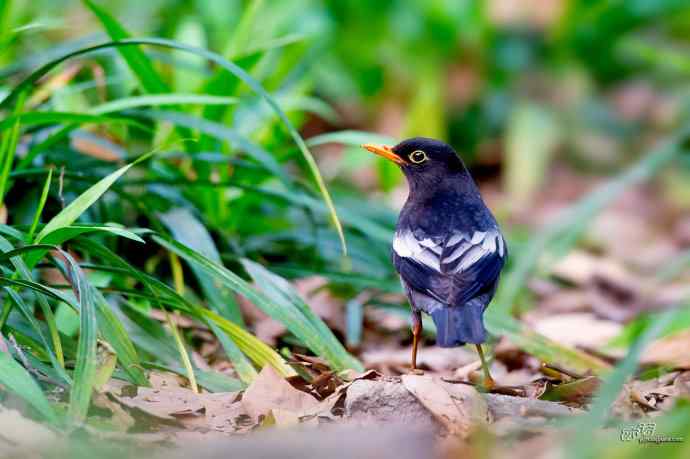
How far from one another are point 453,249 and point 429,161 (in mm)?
722

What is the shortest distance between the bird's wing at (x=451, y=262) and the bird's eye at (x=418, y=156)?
53cm

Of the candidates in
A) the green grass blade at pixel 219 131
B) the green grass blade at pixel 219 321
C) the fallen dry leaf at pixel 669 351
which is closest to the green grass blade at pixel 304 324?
the green grass blade at pixel 219 321

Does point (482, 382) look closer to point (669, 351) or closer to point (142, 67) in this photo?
point (669, 351)

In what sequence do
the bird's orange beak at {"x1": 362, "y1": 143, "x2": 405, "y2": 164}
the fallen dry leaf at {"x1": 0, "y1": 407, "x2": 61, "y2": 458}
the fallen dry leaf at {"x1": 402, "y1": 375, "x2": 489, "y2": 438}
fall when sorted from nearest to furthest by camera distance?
the fallen dry leaf at {"x1": 0, "y1": 407, "x2": 61, "y2": 458}
the fallen dry leaf at {"x1": 402, "y1": 375, "x2": 489, "y2": 438}
the bird's orange beak at {"x1": 362, "y1": 143, "x2": 405, "y2": 164}

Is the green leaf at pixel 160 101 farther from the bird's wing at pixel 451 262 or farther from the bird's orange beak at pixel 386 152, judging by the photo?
the bird's wing at pixel 451 262

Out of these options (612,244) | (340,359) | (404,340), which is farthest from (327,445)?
(612,244)

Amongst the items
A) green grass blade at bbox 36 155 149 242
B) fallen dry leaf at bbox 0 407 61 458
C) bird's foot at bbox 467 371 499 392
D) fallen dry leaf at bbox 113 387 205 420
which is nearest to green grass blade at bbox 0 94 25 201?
green grass blade at bbox 36 155 149 242

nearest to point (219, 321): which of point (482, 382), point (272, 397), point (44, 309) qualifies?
point (272, 397)

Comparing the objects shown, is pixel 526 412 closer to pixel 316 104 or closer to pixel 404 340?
pixel 404 340

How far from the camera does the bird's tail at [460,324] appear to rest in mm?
3457

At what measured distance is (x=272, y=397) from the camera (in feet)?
10.9

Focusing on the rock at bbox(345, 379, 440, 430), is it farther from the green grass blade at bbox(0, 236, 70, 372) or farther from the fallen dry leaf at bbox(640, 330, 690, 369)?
the fallen dry leaf at bbox(640, 330, 690, 369)

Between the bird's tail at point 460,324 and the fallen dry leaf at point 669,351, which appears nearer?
the bird's tail at point 460,324

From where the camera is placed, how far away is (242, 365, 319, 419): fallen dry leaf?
3250mm
